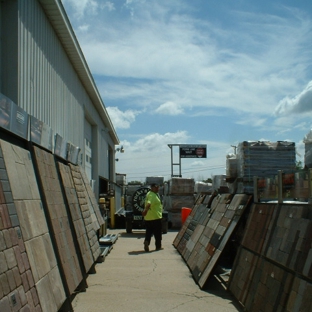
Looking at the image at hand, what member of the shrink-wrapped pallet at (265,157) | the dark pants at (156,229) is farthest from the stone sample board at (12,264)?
the dark pants at (156,229)

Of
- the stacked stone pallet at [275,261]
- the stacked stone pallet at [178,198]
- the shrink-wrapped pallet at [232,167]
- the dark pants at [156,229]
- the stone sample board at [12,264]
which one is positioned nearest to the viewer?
the stone sample board at [12,264]

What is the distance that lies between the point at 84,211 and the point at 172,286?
8.30 ft

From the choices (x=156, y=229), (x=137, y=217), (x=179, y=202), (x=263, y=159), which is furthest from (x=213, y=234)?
(x=179, y=202)

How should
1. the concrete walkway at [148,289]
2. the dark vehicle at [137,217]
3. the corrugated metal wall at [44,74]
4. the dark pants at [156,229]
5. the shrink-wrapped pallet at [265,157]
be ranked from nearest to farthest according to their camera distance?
the concrete walkway at [148,289] < the corrugated metal wall at [44,74] < the shrink-wrapped pallet at [265,157] < the dark pants at [156,229] < the dark vehicle at [137,217]

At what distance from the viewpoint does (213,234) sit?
8789mm

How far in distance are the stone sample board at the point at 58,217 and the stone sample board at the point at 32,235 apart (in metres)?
0.32

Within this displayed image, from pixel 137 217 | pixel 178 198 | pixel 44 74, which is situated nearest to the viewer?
pixel 44 74

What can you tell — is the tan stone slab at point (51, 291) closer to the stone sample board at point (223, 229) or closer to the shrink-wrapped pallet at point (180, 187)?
the stone sample board at point (223, 229)

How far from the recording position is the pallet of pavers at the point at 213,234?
777 cm

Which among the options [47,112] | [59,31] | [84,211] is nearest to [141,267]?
[84,211]

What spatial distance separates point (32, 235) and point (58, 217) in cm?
166

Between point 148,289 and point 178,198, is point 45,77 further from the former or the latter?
point 178,198

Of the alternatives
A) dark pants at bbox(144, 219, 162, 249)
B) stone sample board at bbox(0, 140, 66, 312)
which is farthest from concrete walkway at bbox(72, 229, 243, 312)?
stone sample board at bbox(0, 140, 66, 312)

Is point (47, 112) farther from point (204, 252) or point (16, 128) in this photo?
point (16, 128)
